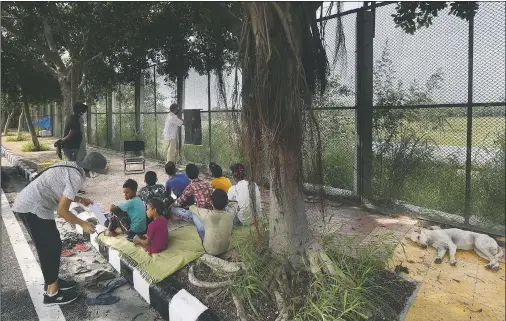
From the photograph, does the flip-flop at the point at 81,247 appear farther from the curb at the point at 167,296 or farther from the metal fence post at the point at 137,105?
the metal fence post at the point at 137,105

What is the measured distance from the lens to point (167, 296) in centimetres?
293

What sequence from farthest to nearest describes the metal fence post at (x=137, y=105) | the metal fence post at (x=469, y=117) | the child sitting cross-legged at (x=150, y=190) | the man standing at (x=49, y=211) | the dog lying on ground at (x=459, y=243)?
1. the metal fence post at (x=137, y=105)
2. the child sitting cross-legged at (x=150, y=190)
3. the metal fence post at (x=469, y=117)
4. the dog lying on ground at (x=459, y=243)
5. the man standing at (x=49, y=211)

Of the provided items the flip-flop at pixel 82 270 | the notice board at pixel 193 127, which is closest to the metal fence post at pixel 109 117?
the notice board at pixel 193 127

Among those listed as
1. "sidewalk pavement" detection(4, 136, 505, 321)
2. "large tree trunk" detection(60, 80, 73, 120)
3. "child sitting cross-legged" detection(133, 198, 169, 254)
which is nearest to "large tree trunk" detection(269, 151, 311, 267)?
"sidewalk pavement" detection(4, 136, 505, 321)

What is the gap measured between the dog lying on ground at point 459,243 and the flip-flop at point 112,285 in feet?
10.0

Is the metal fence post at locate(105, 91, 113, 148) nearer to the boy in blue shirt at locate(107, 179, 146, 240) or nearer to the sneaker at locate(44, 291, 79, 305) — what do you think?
the boy in blue shirt at locate(107, 179, 146, 240)

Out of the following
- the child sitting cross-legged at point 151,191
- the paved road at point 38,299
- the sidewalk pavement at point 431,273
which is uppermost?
the child sitting cross-legged at point 151,191

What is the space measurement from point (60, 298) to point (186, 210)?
1.92 metres

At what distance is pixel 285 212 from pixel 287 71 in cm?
117

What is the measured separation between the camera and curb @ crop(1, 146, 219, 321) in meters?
2.64

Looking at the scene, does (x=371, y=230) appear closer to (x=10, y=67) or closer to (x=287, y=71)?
(x=287, y=71)

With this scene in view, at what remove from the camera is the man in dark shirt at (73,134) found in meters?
6.51

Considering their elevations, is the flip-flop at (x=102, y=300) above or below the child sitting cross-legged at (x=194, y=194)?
below

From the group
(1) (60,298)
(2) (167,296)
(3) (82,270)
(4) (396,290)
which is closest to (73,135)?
Result: (3) (82,270)
